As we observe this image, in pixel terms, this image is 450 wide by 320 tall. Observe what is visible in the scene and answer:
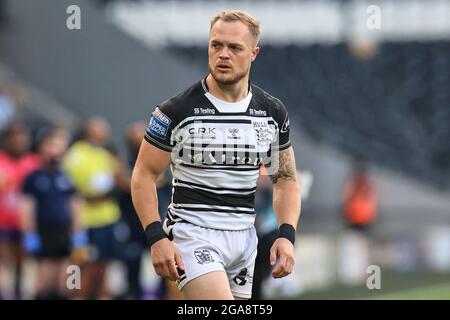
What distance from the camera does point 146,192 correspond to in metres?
5.45

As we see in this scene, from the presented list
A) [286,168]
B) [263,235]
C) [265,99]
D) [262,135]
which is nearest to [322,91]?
[263,235]

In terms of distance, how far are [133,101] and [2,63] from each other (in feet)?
12.9

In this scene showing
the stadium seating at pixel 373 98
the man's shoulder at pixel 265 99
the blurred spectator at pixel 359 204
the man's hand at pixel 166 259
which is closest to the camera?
the man's hand at pixel 166 259

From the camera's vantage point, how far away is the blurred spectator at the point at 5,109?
18.0 m

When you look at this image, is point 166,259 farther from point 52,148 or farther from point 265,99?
point 52,148

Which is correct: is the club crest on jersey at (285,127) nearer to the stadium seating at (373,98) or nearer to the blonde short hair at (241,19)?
the blonde short hair at (241,19)

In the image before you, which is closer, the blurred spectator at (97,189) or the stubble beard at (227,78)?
the stubble beard at (227,78)

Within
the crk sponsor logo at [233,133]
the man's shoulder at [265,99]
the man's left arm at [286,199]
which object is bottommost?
the man's left arm at [286,199]

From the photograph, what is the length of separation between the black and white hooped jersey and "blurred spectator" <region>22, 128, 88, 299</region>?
6075 mm

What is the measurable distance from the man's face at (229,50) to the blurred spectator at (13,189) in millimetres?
6585

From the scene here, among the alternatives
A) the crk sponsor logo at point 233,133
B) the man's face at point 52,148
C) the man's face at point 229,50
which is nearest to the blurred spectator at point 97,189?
the man's face at point 52,148

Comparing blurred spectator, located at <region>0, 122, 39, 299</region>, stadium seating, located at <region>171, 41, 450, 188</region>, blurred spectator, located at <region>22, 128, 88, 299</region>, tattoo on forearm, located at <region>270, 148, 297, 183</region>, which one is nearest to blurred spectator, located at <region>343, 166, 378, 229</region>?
stadium seating, located at <region>171, 41, 450, 188</region>

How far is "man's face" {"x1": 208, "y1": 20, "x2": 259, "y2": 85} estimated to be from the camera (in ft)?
17.7

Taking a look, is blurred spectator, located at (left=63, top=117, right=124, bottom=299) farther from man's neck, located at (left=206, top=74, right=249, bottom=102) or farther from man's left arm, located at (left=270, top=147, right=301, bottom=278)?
man's neck, located at (left=206, top=74, right=249, bottom=102)
